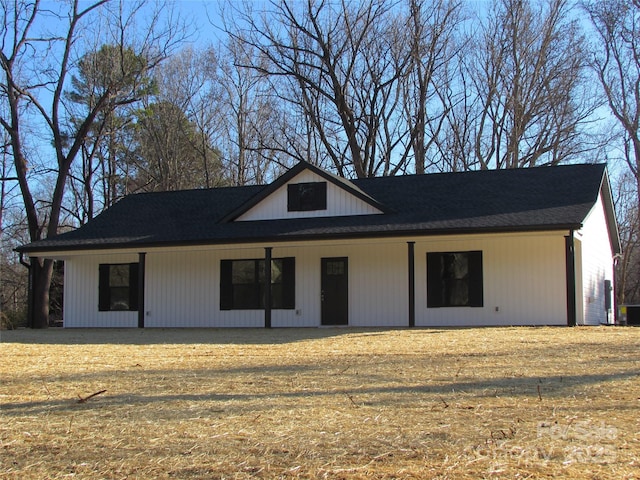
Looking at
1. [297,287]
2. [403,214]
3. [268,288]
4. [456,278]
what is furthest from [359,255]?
[268,288]

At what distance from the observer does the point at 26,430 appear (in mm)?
4930

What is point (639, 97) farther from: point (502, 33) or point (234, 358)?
point (234, 358)

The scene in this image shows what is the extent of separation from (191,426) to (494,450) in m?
2.20

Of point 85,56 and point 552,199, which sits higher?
point 85,56

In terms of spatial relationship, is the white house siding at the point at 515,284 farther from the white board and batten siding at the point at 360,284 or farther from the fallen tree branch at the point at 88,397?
the fallen tree branch at the point at 88,397

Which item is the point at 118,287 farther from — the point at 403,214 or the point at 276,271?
the point at 403,214

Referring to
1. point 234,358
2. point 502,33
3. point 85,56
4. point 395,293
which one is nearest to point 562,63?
point 502,33

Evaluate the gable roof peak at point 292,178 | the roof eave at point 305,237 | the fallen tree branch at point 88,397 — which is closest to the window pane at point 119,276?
the roof eave at point 305,237

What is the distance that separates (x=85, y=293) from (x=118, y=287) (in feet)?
3.75

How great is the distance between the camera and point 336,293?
17.8m

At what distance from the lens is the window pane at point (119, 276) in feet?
64.2

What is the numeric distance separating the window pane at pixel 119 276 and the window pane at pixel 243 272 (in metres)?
3.41

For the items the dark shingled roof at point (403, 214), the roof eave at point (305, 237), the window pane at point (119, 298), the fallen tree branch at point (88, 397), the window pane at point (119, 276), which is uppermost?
the dark shingled roof at point (403, 214)

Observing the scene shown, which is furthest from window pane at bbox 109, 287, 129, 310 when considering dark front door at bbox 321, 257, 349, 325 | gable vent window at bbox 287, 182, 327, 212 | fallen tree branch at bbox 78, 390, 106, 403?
fallen tree branch at bbox 78, 390, 106, 403
